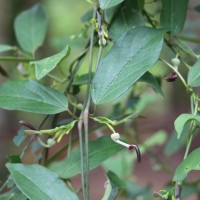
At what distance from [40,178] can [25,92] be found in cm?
12

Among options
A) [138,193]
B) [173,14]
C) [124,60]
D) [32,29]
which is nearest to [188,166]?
→ [124,60]

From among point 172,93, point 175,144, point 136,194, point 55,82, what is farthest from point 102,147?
point 172,93

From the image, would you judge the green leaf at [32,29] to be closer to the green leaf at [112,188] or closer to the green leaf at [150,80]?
the green leaf at [150,80]

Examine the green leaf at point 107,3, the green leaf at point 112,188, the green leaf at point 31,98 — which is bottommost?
the green leaf at point 112,188

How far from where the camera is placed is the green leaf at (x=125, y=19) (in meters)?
0.69

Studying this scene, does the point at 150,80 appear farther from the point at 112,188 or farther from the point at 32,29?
the point at 32,29

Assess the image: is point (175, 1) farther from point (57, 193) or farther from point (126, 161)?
point (126, 161)

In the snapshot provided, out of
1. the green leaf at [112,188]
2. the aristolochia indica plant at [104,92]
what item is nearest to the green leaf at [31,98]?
the aristolochia indica plant at [104,92]

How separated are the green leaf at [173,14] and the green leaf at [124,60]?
86 millimetres

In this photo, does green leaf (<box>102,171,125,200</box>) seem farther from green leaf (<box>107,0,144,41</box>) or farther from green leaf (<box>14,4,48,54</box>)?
green leaf (<box>14,4,48,54</box>)

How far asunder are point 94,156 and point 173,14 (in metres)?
0.24

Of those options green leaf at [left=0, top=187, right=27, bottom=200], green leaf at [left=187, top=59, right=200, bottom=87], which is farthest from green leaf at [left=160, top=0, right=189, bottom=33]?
green leaf at [left=0, top=187, right=27, bottom=200]

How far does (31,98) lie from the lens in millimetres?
664

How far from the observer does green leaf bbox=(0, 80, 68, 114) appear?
2.13 feet
